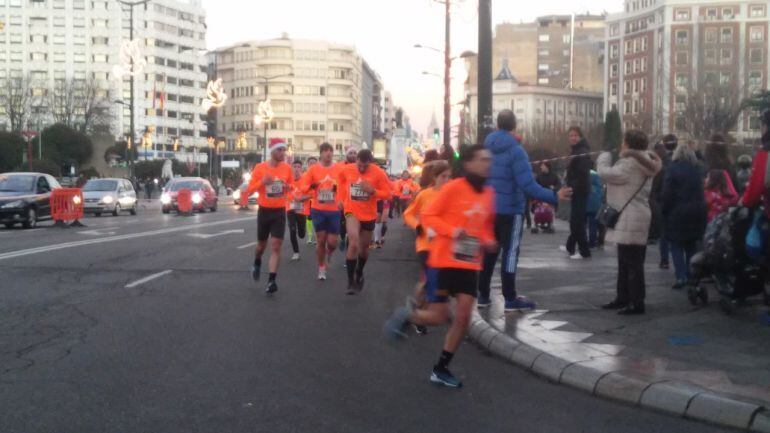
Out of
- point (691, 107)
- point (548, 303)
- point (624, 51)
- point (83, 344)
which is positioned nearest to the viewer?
point (83, 344)

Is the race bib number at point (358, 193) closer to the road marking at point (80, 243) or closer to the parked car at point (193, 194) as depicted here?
the road marking at point (80, 243)

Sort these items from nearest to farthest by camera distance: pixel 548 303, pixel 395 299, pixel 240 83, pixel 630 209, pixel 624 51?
pixel 630 209
pixel 548 303
pixel 395 299
pixel 624 51
pixel 240 83

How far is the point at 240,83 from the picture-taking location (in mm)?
141125

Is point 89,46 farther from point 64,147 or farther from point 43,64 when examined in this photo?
point 64,147

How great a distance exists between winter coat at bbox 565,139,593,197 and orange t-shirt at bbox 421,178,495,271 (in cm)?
773

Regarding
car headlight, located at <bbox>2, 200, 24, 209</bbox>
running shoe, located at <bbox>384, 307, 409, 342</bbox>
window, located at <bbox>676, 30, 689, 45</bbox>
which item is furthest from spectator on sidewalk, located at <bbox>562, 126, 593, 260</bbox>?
window, located at <bbox>676, 30, 689, 45</bbox>

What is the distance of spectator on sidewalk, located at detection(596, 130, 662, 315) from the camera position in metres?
8.95

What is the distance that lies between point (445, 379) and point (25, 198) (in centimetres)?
2317

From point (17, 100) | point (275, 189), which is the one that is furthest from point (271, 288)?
point (17, 100)

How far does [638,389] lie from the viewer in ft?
20.1

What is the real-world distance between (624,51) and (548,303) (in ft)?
381

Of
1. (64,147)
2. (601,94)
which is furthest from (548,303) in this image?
(601,94)

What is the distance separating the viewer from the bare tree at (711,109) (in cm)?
5053

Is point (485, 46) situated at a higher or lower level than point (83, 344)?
higher
